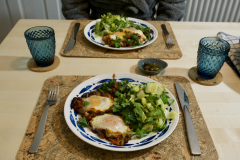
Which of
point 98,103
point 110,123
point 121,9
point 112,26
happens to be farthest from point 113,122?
point 121,9

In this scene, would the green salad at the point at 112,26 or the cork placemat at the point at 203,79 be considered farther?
the green salad at the point at 112,26

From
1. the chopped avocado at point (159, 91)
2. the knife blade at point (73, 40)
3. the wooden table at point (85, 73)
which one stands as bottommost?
the wooden table at point (85, 73)

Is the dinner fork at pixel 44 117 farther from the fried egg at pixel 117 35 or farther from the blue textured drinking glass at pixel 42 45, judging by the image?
the fried egg at pixel 117 35

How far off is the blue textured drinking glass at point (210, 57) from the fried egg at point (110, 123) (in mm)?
608

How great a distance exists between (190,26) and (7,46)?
1.43m

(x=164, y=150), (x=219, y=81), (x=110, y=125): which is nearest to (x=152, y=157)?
(x=164, y=150)

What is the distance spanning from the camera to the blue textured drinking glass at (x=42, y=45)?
1145mm

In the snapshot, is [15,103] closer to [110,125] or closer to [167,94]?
[110,125]

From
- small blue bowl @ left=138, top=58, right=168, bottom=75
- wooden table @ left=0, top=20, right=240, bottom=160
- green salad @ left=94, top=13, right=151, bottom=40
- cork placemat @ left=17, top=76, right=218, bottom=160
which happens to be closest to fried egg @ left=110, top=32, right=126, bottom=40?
green salad @ left=94, top=13, right=151, bottom=40

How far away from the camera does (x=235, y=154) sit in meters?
0.80

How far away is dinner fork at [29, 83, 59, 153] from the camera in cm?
79

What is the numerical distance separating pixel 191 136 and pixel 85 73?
0.67 m

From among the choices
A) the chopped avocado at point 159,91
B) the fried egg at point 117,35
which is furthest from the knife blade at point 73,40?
the chopped avocado at point 159,91

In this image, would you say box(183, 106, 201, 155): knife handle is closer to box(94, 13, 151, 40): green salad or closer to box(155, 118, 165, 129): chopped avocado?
box(155, 118, 165, 129): chopped avocado
